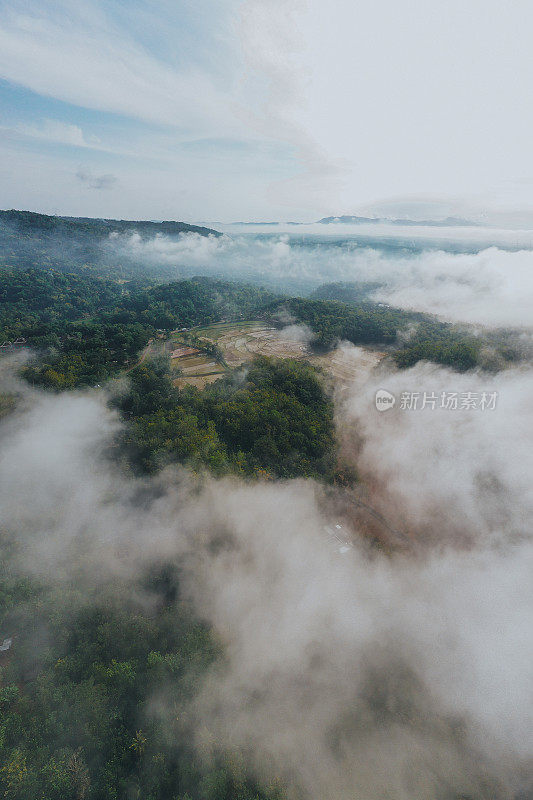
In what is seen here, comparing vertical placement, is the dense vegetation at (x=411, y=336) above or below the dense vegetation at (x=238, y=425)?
above

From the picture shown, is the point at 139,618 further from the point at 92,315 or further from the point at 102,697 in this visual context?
the point at 92,315

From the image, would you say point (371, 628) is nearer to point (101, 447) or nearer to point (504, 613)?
point (504, 613)

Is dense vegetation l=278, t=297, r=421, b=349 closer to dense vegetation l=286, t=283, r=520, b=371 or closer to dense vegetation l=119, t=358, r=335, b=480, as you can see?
dense vegetation l=286, t=283, r=520, b=371

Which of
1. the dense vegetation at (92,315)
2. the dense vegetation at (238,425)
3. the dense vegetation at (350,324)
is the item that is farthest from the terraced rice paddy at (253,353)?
the dense vegetation at (238,425)

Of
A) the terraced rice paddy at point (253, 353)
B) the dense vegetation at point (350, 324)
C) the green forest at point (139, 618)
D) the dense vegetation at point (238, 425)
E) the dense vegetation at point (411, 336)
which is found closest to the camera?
the green forest at point (139, 618)

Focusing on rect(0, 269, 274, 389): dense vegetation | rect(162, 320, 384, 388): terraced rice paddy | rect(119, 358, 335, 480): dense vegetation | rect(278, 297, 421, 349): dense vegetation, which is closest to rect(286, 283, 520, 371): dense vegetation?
rect(278, 297, 421, 349): dense vegetation

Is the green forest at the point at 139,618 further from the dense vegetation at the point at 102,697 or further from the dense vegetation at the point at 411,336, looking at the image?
the dense vegetation at the point at 411,336

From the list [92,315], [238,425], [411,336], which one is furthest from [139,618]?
[92,315]

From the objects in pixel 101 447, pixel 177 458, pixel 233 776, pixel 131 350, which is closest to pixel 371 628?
pixel 233 776
